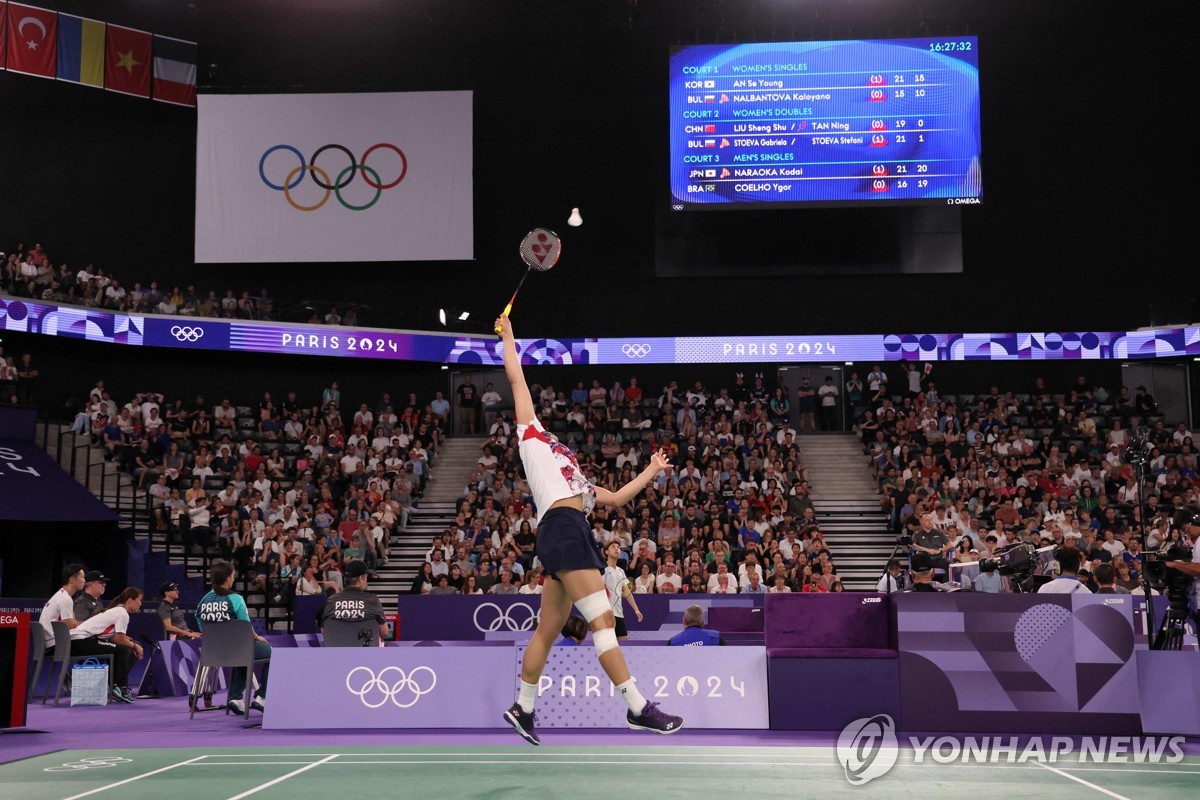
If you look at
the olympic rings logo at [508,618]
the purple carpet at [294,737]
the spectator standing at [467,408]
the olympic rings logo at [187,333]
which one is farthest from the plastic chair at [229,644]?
the spectator standing at [467,408]

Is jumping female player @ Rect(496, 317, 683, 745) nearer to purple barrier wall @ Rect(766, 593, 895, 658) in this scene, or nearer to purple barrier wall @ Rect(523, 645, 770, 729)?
purple barrier wall @ Rect(523, 645, 770, 729)

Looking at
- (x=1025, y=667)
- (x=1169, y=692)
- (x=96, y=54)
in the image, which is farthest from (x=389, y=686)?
(x=96, y=54)

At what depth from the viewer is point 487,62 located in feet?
106

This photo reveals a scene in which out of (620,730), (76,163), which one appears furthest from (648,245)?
(620,730)

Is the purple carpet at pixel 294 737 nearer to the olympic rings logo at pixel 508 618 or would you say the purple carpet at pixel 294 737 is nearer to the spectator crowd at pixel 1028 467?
the olympic rings logo at pixel 508 618

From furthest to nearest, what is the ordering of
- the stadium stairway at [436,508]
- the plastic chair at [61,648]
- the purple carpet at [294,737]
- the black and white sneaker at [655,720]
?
the stadium stairway at [436,508]
the plastic chair at [61,648]
the purple carpet at [294,737]
the black and white sneaker at [655,720]

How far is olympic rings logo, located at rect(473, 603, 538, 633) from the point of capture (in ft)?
56.9

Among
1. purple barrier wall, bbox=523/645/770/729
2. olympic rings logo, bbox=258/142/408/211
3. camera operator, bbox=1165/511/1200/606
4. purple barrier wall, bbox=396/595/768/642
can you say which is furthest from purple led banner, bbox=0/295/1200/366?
camera operator, bbox=1165/511/1200/606

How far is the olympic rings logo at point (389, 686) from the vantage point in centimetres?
1115

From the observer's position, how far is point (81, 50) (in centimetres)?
2789

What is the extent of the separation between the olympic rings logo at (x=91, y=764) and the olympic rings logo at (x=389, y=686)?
8.37 ft

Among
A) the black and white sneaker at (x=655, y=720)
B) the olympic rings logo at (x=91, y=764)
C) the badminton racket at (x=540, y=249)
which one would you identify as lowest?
the olympic rings logo at (x=91, y=764)

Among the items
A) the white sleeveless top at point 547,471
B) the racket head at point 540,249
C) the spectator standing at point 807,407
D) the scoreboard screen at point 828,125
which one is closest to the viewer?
the white sleeveless top at point 547,471

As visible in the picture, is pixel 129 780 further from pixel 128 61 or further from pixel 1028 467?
pixel 128 61
